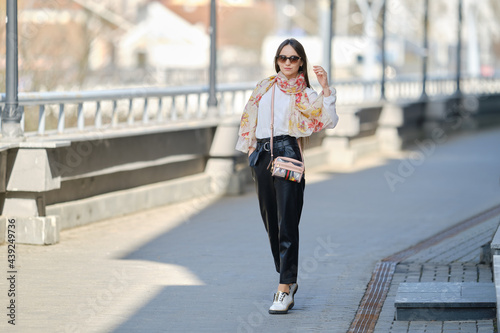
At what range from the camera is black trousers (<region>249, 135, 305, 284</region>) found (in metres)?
7.08

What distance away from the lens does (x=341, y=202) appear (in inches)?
547

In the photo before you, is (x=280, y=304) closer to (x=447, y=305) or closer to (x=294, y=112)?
(x=447, y=305)

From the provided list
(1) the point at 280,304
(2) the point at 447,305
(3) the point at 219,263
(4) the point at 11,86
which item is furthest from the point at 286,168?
(4) the point at 11,86

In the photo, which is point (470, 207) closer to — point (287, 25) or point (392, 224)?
point (392, 224)

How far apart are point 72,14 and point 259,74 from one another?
13.8 metres

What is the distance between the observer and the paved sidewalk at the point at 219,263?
696 cm

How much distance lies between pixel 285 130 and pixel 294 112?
0.44 ft

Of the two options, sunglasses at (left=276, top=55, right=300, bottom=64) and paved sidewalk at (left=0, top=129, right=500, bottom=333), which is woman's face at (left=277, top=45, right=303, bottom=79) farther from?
paved sidewalk at (left=0, top=129, right=500, bottom=333)

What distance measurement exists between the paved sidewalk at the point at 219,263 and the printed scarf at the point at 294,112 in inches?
48.4

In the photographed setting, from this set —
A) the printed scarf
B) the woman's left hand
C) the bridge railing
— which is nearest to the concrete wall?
the bridge railing

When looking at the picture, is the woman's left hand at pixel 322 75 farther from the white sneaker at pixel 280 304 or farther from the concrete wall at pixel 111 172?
the concrete wall at pixel 111 172

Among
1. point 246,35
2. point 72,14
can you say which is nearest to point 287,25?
point 246,35

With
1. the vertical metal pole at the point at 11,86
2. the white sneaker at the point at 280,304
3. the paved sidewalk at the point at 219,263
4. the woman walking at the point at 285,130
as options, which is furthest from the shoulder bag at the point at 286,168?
the vertical metal pole at the point at 11,86

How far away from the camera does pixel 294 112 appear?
707 cm
